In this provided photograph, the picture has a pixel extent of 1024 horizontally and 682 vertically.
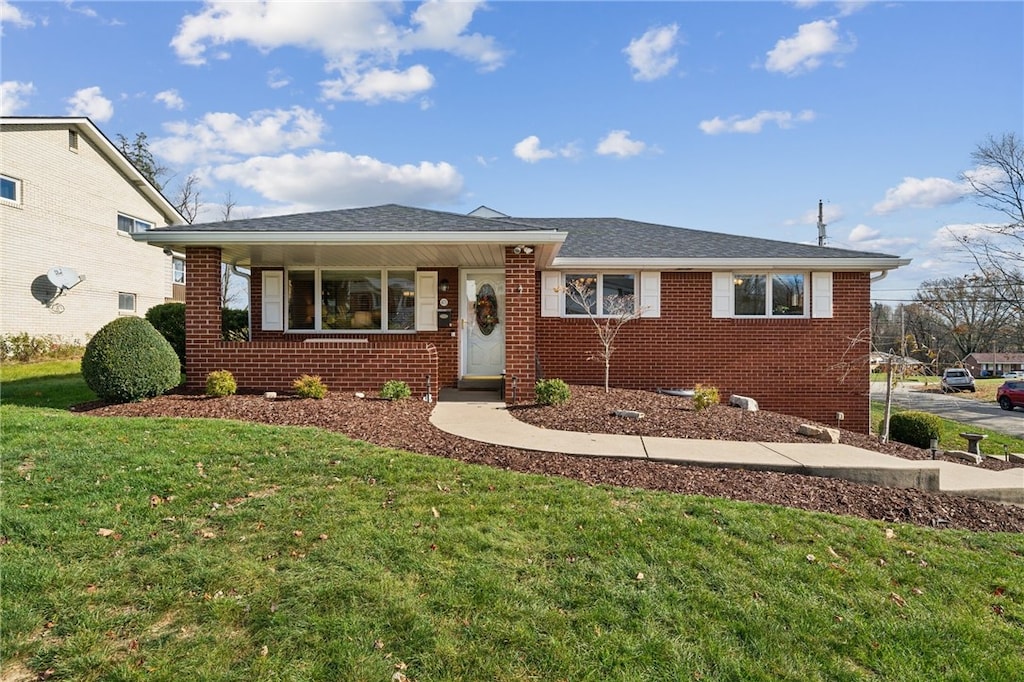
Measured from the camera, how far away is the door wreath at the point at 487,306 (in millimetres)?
10641

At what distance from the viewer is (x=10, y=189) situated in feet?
49.0

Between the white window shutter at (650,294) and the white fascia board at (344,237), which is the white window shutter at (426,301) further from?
the white window shutter at (650,294)

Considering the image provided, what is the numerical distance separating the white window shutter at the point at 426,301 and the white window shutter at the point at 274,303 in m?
2.86

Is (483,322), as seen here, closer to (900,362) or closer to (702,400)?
(702,400)

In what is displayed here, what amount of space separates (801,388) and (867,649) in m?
8.81

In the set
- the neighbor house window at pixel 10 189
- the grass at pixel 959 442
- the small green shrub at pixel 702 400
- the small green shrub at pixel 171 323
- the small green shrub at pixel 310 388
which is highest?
the neighbor house window at pixel 10 189

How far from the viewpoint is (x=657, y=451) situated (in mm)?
5355

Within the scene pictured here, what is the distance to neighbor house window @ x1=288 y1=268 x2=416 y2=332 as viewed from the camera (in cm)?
1048

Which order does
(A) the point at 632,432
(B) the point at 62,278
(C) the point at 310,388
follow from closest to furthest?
(A) the point at 632,432 < (C) the point at 310,388 < (B) the point at 62,278

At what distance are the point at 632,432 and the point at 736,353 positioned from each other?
5.07m

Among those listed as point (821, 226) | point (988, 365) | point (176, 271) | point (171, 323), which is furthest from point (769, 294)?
point (988, 365)

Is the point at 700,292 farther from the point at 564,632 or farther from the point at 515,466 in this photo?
the point at 564,632

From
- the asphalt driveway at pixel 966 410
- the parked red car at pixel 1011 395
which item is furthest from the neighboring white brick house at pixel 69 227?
the parked red car at pixel 1011 395

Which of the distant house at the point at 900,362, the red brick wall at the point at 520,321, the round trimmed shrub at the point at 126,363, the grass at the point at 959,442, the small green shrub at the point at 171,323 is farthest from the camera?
the grass at the point at 959,442
